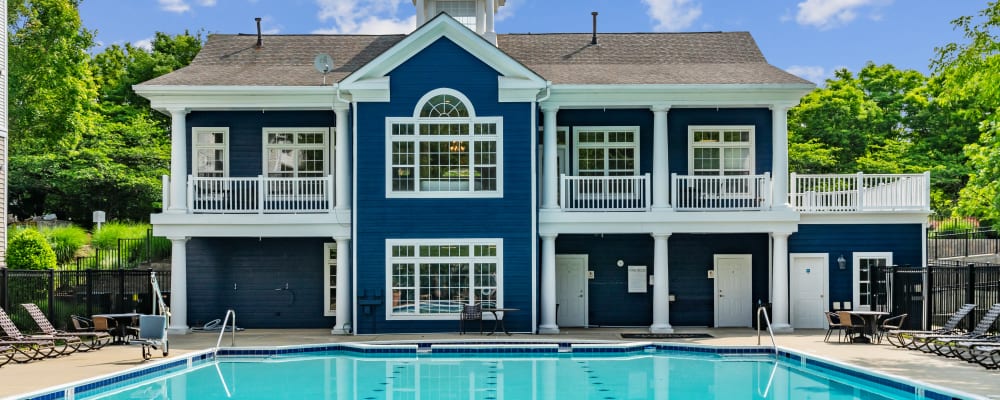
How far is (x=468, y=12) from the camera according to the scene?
2758cm

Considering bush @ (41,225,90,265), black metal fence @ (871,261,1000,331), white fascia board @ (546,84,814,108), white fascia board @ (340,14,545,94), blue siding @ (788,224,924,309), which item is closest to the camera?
black metal fence @ (871,261,1000,331)

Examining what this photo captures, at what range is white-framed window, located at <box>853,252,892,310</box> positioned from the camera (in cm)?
2391

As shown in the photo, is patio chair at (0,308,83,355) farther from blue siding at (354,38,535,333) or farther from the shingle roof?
the shingle roof

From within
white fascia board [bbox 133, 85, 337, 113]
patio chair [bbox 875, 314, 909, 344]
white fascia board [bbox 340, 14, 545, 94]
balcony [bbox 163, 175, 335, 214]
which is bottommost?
patio chair [bbox 875, 314, 909, 344]

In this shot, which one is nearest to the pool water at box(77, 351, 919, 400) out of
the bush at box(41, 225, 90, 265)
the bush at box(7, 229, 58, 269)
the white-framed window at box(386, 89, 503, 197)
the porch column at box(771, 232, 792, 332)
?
the porch column at box(771, 232, 792, 332)

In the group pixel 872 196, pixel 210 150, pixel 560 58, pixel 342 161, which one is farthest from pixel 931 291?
pixel 210 150

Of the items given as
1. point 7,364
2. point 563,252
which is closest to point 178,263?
point 7,364

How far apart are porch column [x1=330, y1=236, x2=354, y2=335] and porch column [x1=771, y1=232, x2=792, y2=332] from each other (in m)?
9.60

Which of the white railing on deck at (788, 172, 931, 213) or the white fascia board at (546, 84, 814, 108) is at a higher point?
the white fascia board at (546, 84, 814, 108)

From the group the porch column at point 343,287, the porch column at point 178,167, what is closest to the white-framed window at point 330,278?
the porch column at point 343,287

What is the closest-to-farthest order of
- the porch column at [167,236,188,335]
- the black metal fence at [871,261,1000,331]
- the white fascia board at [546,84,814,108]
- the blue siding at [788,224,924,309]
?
1. the black metal fence at [871,261,1000,331]
2. the white fascia board at [546,84,814,108]
3. the porch column at [167,236,188,335]
4. the blue siding at [788,224,924,309]

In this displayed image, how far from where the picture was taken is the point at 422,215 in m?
22.9

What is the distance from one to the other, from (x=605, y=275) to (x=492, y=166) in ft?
14.4

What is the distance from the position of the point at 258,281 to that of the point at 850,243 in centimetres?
1402
